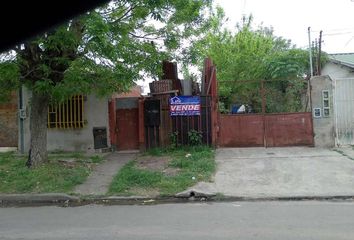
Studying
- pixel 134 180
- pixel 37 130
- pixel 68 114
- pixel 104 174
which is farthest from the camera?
pixel 68 114

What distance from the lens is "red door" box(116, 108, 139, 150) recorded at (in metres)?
17.7

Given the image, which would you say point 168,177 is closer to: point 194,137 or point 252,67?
point 194,137

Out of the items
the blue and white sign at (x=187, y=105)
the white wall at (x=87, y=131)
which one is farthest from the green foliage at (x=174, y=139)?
the white wall at (x=87, y=131)

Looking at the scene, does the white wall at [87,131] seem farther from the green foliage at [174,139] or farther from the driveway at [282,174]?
the driveway at [282,174]

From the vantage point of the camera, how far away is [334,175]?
12844 millimetres

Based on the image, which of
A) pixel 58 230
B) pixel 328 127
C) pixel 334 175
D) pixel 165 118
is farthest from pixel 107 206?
pixel 328 127

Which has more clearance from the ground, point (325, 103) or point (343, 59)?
point (343, 59)

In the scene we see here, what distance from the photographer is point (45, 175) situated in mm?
13031

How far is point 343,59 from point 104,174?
21350 millimetres

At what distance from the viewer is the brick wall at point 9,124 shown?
1814 cm

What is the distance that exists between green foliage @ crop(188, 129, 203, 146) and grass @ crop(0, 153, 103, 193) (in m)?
3.12

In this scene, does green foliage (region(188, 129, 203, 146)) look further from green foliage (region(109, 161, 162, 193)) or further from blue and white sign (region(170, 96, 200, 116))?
green foliage (region(109, 161, 162, 193))

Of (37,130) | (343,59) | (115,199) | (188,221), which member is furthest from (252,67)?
(188,221)

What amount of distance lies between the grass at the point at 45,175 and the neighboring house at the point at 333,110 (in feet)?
23.6
